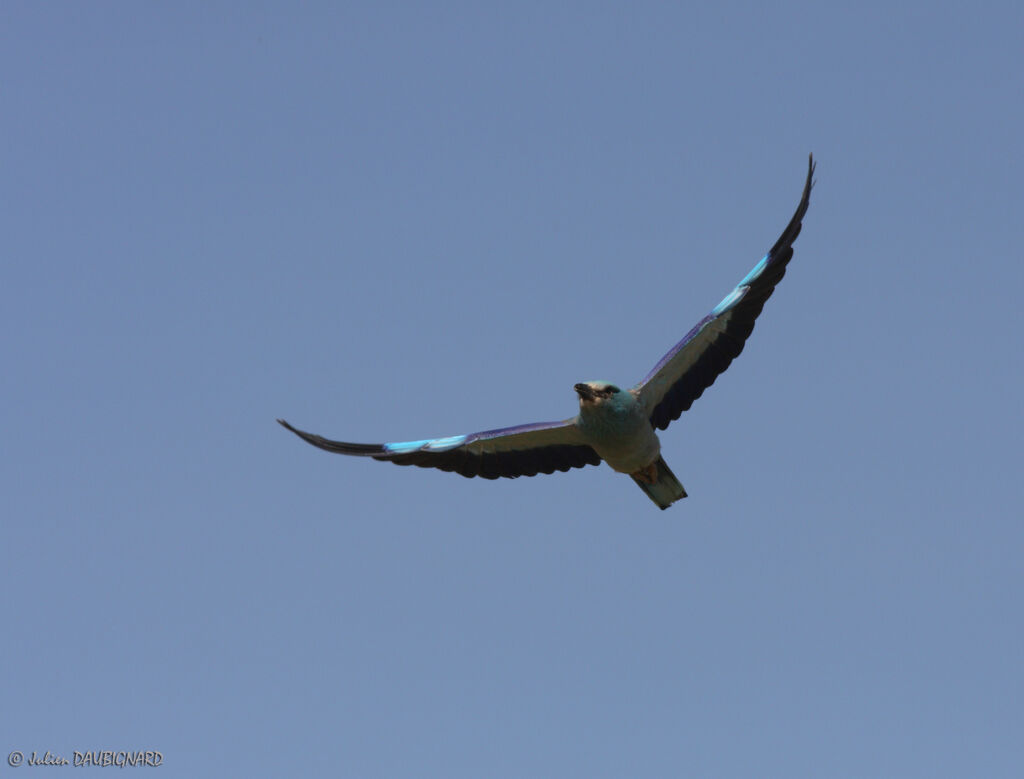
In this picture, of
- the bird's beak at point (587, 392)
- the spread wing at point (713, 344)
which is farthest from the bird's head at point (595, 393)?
the spread wing at point (713, 344)

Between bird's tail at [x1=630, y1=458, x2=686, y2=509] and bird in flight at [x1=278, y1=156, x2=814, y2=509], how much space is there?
0.01 metres

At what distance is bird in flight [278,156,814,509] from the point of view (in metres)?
27.0

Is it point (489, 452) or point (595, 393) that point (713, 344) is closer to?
point (595, 393)

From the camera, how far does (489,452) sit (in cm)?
2814

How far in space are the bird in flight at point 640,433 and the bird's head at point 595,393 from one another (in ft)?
0.56

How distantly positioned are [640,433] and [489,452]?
8.56ft

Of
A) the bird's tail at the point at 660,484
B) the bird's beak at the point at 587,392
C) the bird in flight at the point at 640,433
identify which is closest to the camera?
the bird's beak at the point at 587,392

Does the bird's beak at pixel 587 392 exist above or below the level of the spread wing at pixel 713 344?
below

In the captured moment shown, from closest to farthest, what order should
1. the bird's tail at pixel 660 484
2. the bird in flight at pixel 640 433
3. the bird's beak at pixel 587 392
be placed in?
the bird's beak at pixel 587 392
the bird in flight at pixel 640 433
the bird's tail at pixel 660 484

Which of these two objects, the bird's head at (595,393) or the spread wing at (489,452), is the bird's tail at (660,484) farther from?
the bird's head at (595,393)

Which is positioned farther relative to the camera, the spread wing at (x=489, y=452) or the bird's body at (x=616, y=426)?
the spread wing at (x=489, y=452)

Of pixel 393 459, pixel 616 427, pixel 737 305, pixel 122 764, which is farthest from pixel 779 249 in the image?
pixel 122 764

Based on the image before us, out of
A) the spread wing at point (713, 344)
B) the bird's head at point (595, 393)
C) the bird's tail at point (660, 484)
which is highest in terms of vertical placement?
the spread wing at point (713, 344)

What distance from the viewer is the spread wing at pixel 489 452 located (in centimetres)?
2781
